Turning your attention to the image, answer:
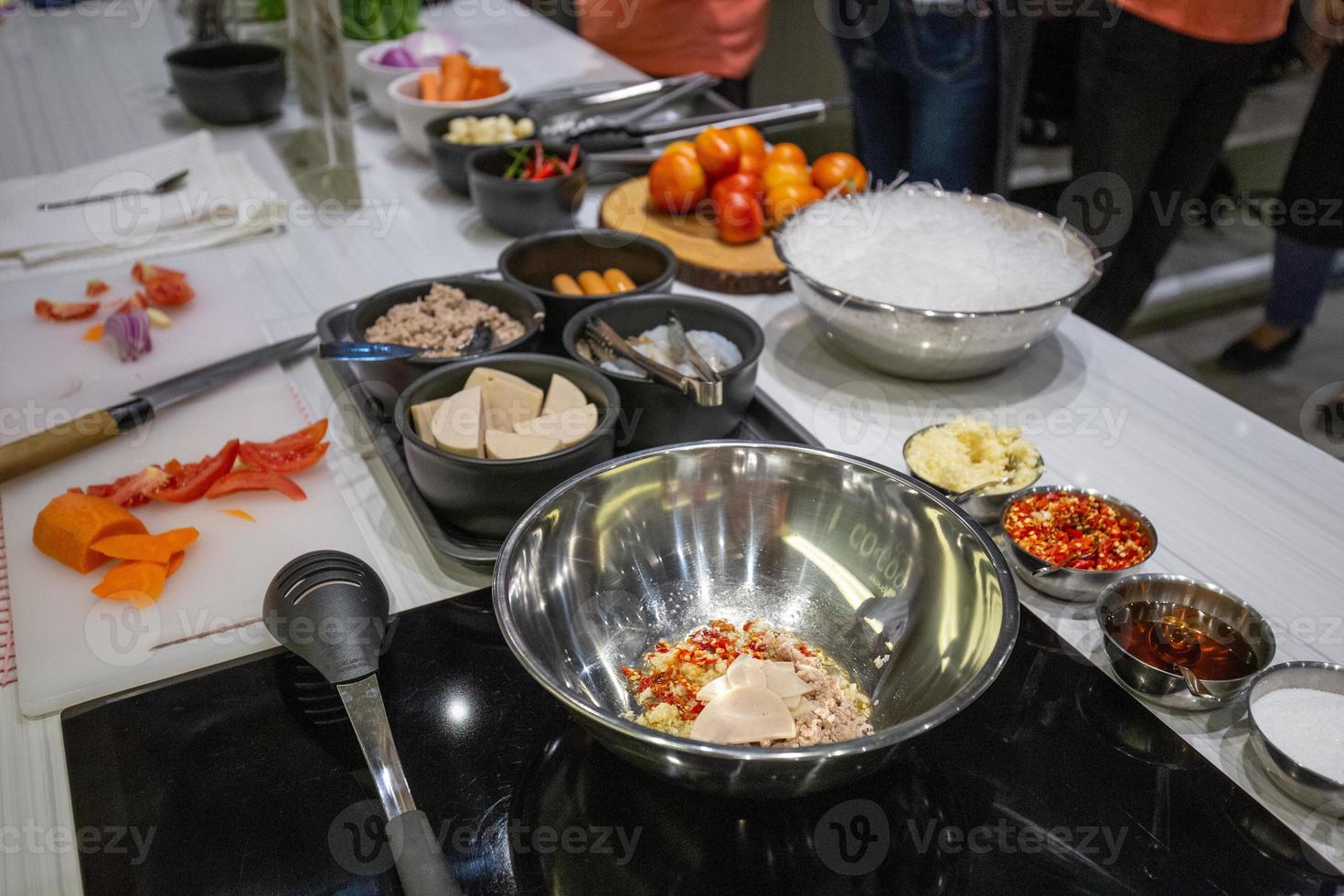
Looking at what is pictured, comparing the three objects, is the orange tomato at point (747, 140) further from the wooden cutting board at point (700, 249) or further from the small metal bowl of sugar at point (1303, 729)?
the small metal bowl of sugar at point (1303, 729)

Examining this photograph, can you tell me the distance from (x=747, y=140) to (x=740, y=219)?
0.22 metres

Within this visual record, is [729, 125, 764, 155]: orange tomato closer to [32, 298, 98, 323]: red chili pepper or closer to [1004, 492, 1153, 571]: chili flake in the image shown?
[1004, 492, 1153, 571]: chili flake

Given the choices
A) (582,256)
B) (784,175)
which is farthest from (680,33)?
(582,256)

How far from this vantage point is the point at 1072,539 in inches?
39.4

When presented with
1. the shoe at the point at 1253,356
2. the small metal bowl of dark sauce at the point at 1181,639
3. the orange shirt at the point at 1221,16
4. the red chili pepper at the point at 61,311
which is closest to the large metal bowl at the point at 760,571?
the small metal bowl of dark sauce at the point at 1181,639

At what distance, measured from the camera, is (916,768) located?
809 mm

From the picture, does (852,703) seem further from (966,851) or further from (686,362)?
(686,362)

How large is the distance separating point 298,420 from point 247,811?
23.2 inches

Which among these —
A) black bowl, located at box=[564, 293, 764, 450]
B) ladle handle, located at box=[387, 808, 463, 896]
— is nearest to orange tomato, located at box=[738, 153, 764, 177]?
black bowl, located at box=[564, 293, 764, 450]

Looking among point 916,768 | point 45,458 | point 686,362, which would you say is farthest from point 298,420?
point 916,768

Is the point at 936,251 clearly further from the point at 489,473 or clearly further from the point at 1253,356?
the point at 1253,356

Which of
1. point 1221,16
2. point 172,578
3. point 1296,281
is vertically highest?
point 1221,16

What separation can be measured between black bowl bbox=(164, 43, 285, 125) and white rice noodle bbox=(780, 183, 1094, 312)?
4.44ft

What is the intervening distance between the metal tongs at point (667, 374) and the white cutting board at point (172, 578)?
36 cm
